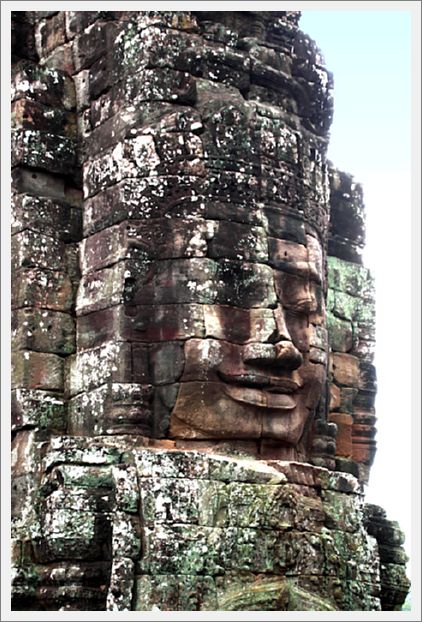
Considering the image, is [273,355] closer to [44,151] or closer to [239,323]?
[239,323]

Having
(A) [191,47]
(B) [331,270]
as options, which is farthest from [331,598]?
(A) [191,47]

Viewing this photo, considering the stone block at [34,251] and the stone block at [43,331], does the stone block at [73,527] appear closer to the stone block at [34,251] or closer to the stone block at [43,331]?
the stone block at [43,331]

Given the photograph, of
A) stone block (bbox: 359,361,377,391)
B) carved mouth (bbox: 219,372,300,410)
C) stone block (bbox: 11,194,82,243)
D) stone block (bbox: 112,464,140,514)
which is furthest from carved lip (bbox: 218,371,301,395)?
stone block (bbox: 359,361,377,391)

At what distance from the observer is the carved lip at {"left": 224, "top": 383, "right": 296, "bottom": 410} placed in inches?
553

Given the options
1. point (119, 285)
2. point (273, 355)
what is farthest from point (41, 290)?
point (273, 355)

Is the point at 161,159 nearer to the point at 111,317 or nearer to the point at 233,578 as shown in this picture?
the point at 111,317

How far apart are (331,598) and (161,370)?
247 centimetres

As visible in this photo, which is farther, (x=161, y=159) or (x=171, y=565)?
(x=161, y=159)

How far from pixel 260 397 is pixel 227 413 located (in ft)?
1.26

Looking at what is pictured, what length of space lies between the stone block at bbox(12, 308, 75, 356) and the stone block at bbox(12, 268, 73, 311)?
69 millimetres

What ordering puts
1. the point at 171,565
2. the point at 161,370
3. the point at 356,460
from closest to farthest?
the point at 171,565
the point at 161,370
the point at 356,460

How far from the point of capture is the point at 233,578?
1338 centimetres

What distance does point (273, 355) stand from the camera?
1421cm

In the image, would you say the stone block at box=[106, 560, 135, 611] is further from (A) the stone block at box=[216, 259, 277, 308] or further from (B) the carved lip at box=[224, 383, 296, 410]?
(A) the stone block at box=[216, 259, 277, 308]
